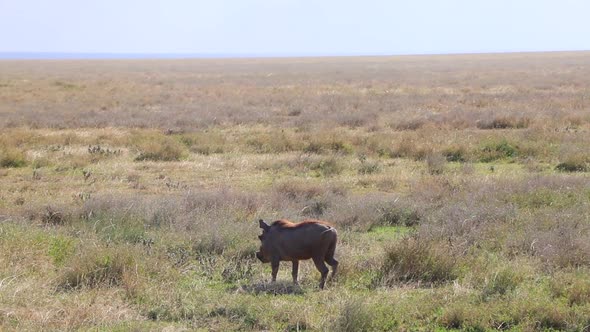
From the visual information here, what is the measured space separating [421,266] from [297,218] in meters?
2.96

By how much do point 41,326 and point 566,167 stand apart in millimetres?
12487

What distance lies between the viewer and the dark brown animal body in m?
7.28

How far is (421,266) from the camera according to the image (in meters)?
Result: 7.81

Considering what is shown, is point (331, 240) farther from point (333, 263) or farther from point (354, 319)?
point (354, 319)

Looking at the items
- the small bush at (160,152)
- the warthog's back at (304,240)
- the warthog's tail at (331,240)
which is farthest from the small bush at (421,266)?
the small bush at (160,152)

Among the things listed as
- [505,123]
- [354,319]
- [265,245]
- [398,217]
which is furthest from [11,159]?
[505,123]

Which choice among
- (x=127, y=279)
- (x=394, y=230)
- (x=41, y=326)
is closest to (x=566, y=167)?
(x=394, y=230)

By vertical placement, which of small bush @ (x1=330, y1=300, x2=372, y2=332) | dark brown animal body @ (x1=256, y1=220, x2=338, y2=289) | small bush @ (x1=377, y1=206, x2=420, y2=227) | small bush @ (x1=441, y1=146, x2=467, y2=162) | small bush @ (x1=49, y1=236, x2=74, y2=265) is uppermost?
dark brown animal body @ (x1=256, y1=220, x2=338, y2=289)

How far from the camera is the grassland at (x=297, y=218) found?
6668 millimetres

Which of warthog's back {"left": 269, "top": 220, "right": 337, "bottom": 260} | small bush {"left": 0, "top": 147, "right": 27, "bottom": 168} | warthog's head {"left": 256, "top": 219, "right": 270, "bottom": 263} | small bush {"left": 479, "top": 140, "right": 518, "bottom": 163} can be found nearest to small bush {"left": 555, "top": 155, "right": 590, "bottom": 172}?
small bush {"left": 479, "top": 140, "right": 518, "bottom": 163}

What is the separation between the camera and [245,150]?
19406mm

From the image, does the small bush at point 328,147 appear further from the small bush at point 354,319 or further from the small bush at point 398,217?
the small bush at point 354,319

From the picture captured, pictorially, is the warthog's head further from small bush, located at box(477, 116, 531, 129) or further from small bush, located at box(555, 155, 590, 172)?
small bush, located at box(477, 116, 531, 129)

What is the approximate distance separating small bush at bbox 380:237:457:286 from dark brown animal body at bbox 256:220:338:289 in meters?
0.79
